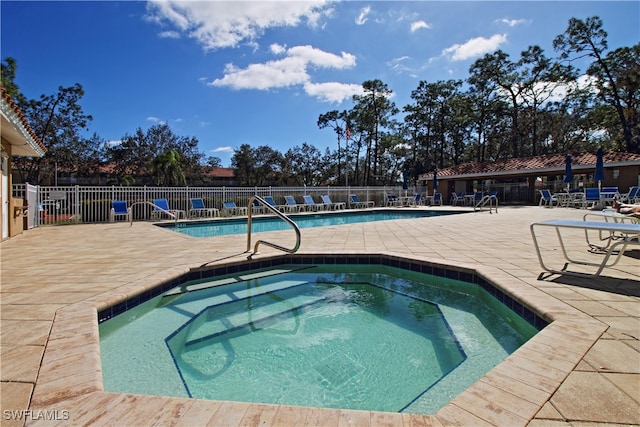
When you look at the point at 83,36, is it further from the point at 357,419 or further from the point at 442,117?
the point at 442,117

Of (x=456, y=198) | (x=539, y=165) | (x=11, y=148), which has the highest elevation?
(x=539, y=165)

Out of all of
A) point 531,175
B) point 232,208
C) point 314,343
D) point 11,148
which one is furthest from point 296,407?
point 531,175

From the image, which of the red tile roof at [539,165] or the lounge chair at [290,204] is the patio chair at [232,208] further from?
the red tile roof at [539,165]

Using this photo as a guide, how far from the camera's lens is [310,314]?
331 cm

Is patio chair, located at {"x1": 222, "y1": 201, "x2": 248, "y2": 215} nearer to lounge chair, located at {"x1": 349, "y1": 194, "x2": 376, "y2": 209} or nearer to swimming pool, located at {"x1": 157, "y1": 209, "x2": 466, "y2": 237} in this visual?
swimming pool, located at {"x1": 157, "y1": 209, "x2": 466, "y2": 237}

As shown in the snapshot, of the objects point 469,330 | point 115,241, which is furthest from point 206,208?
point 469,330

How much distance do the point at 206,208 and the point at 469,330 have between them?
1157 cm

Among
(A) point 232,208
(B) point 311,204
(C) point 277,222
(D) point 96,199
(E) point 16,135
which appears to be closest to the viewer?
(E) point 16,135

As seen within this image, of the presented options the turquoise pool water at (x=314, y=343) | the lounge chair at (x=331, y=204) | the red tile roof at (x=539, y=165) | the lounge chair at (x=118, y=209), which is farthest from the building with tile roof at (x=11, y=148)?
the red tile roof at (x=539, y=165)

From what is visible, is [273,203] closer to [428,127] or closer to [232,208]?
[232,208]

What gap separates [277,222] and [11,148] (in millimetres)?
7697

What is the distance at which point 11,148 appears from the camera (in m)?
7.45

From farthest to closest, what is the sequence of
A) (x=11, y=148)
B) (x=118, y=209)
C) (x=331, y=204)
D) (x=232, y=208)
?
1. (x=331, y=204)
2. (x=232, y=208)
3. (x=118, y=209)
4. (x=11, y=148)

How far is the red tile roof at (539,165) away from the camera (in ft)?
50.4
